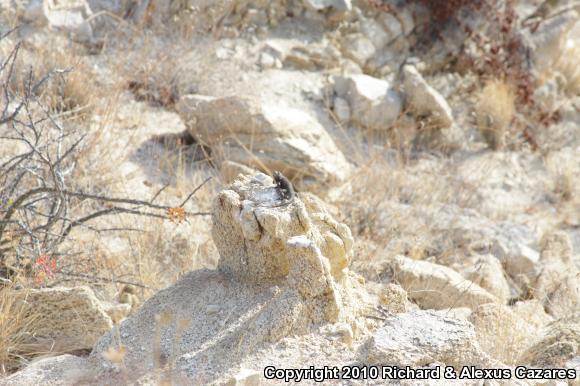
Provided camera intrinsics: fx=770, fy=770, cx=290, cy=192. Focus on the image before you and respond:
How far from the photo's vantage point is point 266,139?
5672 millimetres

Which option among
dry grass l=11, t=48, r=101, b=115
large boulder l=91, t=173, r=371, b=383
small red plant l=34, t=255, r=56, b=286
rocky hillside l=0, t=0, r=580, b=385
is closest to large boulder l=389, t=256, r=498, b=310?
rocky hillside l=0, t=0, r=580, b=385

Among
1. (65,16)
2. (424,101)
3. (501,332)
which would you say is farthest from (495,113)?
(501,332)

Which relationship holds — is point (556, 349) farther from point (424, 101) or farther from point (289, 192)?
point (424, 101)

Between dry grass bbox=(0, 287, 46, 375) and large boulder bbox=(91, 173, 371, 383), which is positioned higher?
large boulder bbox=(91, 173, 371, 383)

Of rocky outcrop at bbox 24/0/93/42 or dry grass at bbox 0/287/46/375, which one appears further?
rocky outcrop at bbox 24/0/93/42

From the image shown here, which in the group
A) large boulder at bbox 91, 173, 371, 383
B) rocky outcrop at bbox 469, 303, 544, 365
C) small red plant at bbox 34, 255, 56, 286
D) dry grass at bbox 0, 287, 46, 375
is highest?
large boulder at bbox 91, 173, 371, 383

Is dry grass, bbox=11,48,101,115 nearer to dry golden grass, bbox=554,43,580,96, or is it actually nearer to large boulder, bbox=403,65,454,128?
large boulder, bbox=403,65,454,128

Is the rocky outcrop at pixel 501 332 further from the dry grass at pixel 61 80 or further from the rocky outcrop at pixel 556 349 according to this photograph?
the dry grass at pixel 61 80

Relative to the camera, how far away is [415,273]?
14.4ft

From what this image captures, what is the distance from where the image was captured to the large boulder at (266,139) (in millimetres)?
5645

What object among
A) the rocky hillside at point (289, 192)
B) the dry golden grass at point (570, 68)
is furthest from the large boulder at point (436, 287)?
the dry golden grass at point (570, 68)

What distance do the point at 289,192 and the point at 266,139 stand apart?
279 centimetres

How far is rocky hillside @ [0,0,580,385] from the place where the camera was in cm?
268

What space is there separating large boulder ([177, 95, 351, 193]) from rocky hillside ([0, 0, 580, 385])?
0.06ft
